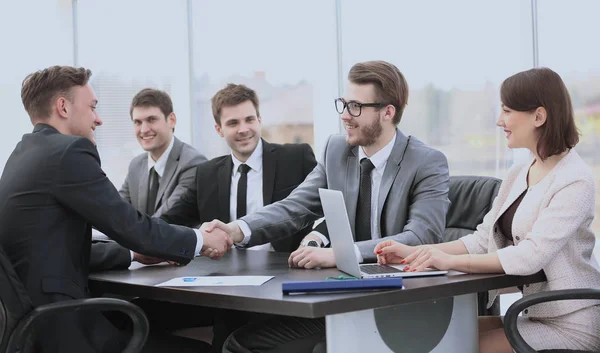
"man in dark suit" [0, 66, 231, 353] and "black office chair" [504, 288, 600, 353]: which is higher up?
"man in dark suit" [0, 66, 231, 353]

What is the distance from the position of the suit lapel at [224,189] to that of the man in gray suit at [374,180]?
601mm

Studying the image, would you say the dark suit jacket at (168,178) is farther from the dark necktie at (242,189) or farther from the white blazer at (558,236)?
the white blazer at (558,236)

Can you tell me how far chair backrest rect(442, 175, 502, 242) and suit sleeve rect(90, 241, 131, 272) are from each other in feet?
4.57

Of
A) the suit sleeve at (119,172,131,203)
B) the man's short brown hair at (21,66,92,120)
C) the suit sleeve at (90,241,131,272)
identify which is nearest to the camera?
the man's short brown hair at (21,66,92,120)

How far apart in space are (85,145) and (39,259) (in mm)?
447

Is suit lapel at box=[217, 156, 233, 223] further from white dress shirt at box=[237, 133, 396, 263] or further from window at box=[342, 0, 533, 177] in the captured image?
window at box=[342, 0, 533, 177]

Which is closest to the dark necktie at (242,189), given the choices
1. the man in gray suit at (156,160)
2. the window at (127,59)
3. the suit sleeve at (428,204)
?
the man in gray suit at (156,160)

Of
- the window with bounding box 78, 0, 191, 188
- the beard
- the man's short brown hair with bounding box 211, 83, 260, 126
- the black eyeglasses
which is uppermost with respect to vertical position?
the window with bounding box 78, 0, 191, 188

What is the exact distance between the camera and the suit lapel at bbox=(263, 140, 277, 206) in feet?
15.2

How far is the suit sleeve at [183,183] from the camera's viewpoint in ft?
15.8

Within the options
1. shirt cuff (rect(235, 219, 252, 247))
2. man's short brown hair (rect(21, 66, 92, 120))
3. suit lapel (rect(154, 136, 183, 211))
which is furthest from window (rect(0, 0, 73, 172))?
man's short brown hair (rect(21, 66, 92, 120))

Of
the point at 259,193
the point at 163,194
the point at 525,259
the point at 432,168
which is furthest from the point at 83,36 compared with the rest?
the point at 525,259

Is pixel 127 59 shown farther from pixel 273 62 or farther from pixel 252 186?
pixel 252 186

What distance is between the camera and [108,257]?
3428 mm
